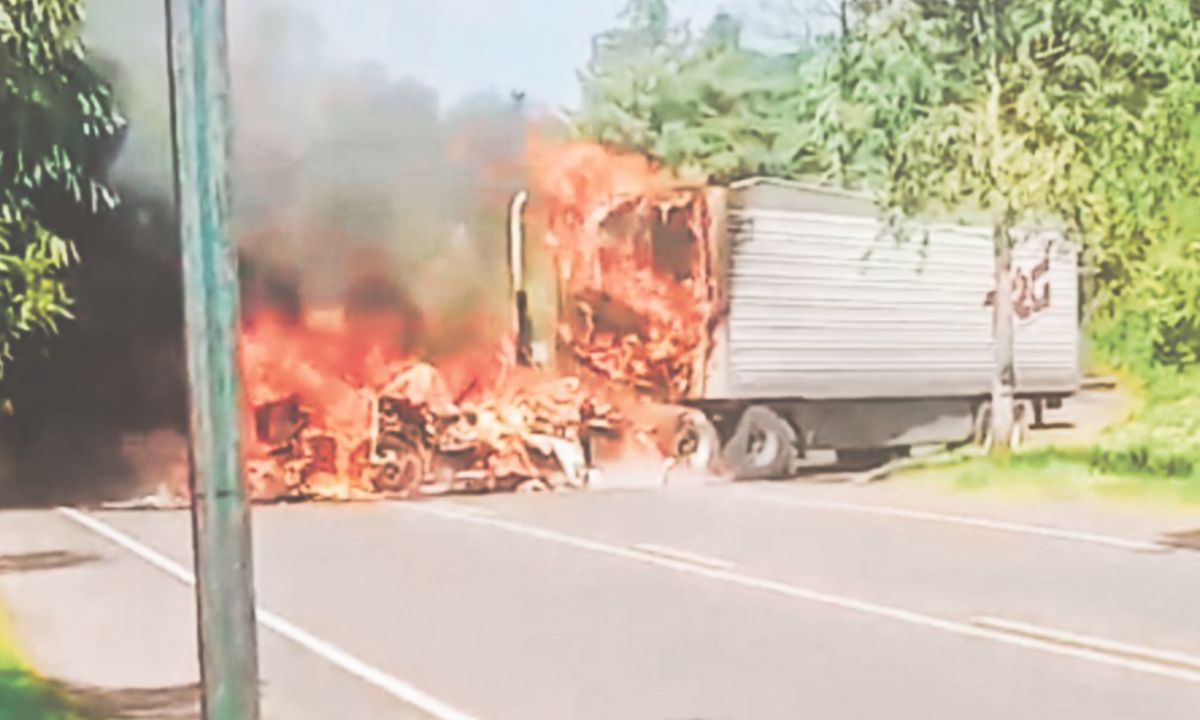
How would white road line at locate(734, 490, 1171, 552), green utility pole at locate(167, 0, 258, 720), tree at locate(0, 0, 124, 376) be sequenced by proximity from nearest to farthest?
green utility pole at locate(167, 0, 258, 720) < tree at locate(0, 0, 124, 376) < white road line at locate(734, 490, 1171, 552)

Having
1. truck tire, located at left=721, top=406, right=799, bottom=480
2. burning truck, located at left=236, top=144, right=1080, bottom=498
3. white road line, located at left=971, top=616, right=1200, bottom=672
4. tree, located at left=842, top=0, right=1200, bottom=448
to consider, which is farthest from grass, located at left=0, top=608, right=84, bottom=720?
tree, located at left=842, top=0, right=1200, bottom=448

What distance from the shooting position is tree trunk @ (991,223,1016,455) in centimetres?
194

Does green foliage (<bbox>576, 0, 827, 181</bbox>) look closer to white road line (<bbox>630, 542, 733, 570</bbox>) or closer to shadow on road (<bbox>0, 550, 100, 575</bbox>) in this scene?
white road line (<bbox>630, 542, 733, 570</bbox>)

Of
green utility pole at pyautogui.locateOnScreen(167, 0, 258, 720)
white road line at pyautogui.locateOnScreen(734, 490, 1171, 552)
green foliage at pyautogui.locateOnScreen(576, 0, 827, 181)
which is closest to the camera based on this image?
green utility pole at pyautogui.locateOnScreen(167, 0, 258, 720)

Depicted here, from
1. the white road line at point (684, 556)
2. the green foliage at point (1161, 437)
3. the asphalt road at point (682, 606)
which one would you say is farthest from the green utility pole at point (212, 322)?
the green foliage at point (1161, 437)

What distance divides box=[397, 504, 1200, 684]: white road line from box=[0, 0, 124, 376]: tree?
1.92 feet

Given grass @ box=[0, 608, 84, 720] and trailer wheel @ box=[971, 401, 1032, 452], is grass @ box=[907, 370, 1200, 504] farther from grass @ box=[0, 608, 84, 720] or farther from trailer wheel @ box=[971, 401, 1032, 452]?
grass @ box=[0, 608, 84, 720]

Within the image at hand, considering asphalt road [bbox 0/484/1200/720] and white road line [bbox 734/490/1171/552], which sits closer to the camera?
asphalt road [bbox 0/484/1200/720]

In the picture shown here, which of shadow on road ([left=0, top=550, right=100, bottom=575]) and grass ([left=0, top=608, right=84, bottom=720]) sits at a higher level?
shadow on road ([left=0, top=550, right=100, bottom=575])

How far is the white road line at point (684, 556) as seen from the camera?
5.93 ft

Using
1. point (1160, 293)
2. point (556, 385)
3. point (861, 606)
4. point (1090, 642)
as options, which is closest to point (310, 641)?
point (556, 385)

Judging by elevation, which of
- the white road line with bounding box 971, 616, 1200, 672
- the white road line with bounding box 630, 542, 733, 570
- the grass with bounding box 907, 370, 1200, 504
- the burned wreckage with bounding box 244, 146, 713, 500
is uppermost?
the burned wreckage with bounding box 244, 146, 713, 500

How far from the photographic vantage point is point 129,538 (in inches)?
65.7

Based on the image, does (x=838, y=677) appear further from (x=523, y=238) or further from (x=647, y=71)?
(x=647, y=71)
